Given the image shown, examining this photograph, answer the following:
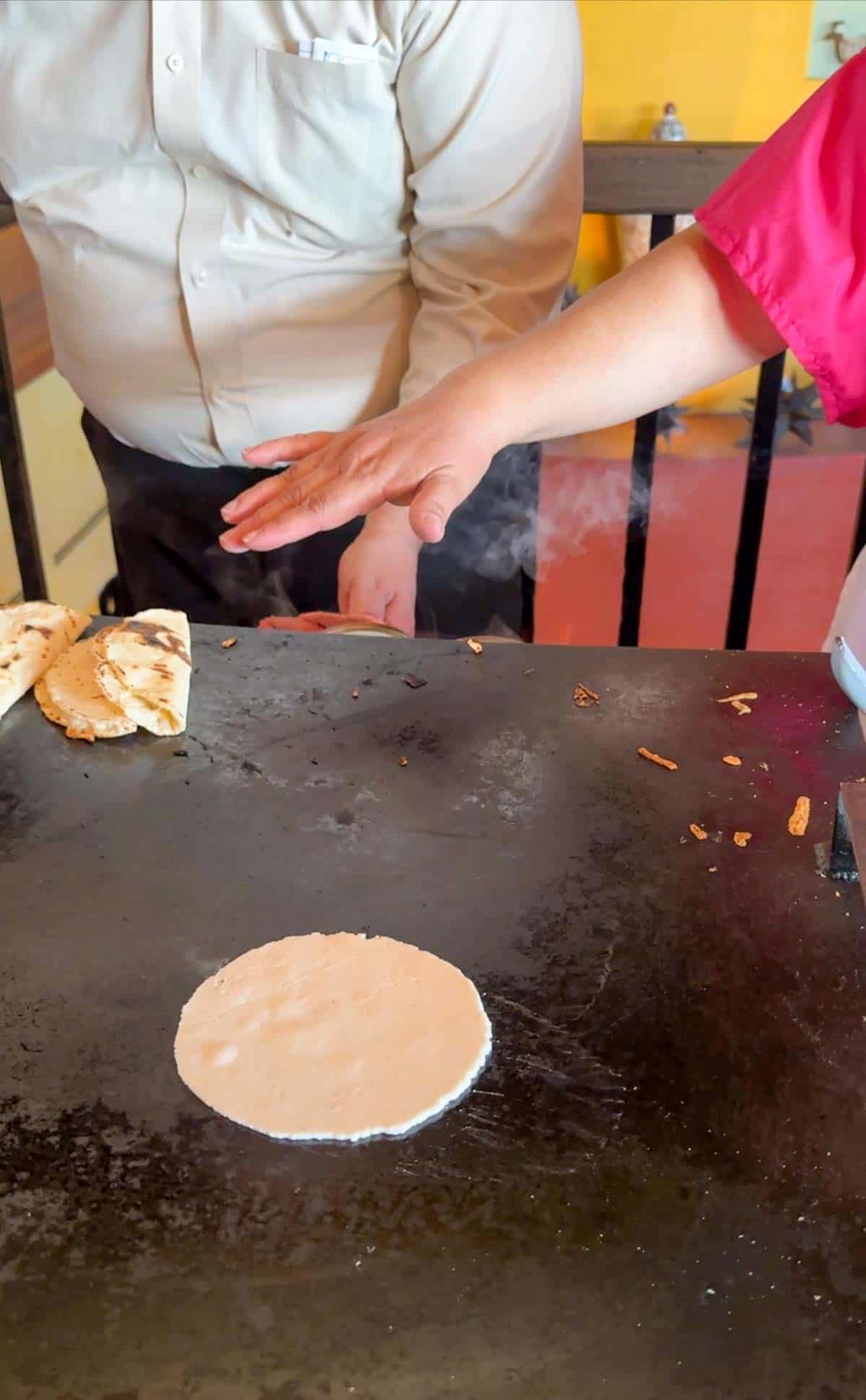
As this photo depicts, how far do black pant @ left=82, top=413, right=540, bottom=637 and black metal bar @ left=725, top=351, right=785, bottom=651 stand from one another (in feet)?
1.19

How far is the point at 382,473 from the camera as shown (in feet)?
3.67

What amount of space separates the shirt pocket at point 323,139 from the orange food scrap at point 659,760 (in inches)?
31.8

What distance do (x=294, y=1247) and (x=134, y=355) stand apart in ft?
3.99

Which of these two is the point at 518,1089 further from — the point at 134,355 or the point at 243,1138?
the point at 134,355

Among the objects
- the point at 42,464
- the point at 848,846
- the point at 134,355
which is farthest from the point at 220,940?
the point at 42,464

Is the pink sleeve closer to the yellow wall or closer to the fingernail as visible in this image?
the fingernail

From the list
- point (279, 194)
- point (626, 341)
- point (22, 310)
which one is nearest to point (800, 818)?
point (626, 341)

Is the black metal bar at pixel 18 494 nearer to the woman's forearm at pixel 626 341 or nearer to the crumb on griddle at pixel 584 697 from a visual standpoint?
the woman's forearm at pixel 626 341

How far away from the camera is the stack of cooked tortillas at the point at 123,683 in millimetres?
1130

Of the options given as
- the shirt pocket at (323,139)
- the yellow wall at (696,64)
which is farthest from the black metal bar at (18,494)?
the yellow wall at (696,64)

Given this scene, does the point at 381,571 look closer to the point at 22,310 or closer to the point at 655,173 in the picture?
the point at 655,173

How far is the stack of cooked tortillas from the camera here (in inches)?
44.5

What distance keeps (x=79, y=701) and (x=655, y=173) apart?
112 cm

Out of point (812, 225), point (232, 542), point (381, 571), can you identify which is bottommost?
point (381, 571)
